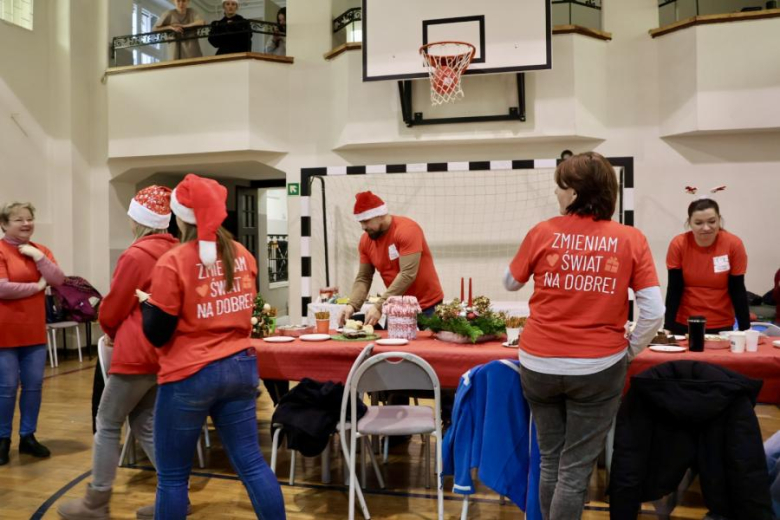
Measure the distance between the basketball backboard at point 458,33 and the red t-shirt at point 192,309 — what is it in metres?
4.29

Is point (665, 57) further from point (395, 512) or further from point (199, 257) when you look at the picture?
point (199, 257)

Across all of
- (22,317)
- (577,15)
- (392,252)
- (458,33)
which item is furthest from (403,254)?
(577,15)

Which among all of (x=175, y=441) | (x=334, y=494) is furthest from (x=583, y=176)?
(x=334, y=494)

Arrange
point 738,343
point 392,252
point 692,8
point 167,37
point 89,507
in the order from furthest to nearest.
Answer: point 167,37
point 692,8
point 392,252
point 738,343
point 89,507

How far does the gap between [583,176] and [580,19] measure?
6.32 meters

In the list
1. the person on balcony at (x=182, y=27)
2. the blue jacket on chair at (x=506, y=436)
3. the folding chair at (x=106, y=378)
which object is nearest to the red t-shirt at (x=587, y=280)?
the blue jacket on chair at (x=506, y=436)

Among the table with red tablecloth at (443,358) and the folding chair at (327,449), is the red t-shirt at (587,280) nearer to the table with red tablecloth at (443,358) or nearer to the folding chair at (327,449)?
the table with red tablecloth at (443,358)

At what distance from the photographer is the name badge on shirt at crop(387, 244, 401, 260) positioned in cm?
395

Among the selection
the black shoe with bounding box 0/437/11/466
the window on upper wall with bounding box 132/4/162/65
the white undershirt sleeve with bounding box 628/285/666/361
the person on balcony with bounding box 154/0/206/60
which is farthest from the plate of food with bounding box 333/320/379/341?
the window on upper wall with bounding box 132/4/162/65

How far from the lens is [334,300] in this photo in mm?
5070

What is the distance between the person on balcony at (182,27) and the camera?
281 inches

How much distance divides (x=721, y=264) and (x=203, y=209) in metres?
2.77

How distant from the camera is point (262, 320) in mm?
3695

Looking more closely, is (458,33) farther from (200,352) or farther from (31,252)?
(200,352)
